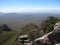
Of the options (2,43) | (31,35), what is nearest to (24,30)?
(2,43)

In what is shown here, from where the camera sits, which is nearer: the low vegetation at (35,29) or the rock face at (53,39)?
the rock face at (53,39)

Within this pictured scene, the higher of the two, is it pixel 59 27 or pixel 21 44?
pixel 59 27

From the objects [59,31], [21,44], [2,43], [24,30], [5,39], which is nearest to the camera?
[59,31]

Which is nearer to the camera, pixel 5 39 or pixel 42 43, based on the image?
pixel 42 43

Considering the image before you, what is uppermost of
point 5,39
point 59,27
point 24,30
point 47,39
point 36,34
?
point 59,27

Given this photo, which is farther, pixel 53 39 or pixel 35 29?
pixel 35 29

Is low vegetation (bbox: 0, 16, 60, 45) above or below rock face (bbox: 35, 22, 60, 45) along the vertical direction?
below

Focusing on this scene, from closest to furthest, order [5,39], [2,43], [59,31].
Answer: [59,31], [2,43], [5,39]

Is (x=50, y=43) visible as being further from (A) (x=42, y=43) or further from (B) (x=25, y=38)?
(B) (x=25, y=38)

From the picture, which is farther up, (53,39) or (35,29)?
(53,39)

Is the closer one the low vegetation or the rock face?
the rock face

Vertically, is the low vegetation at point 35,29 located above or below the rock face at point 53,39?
below
